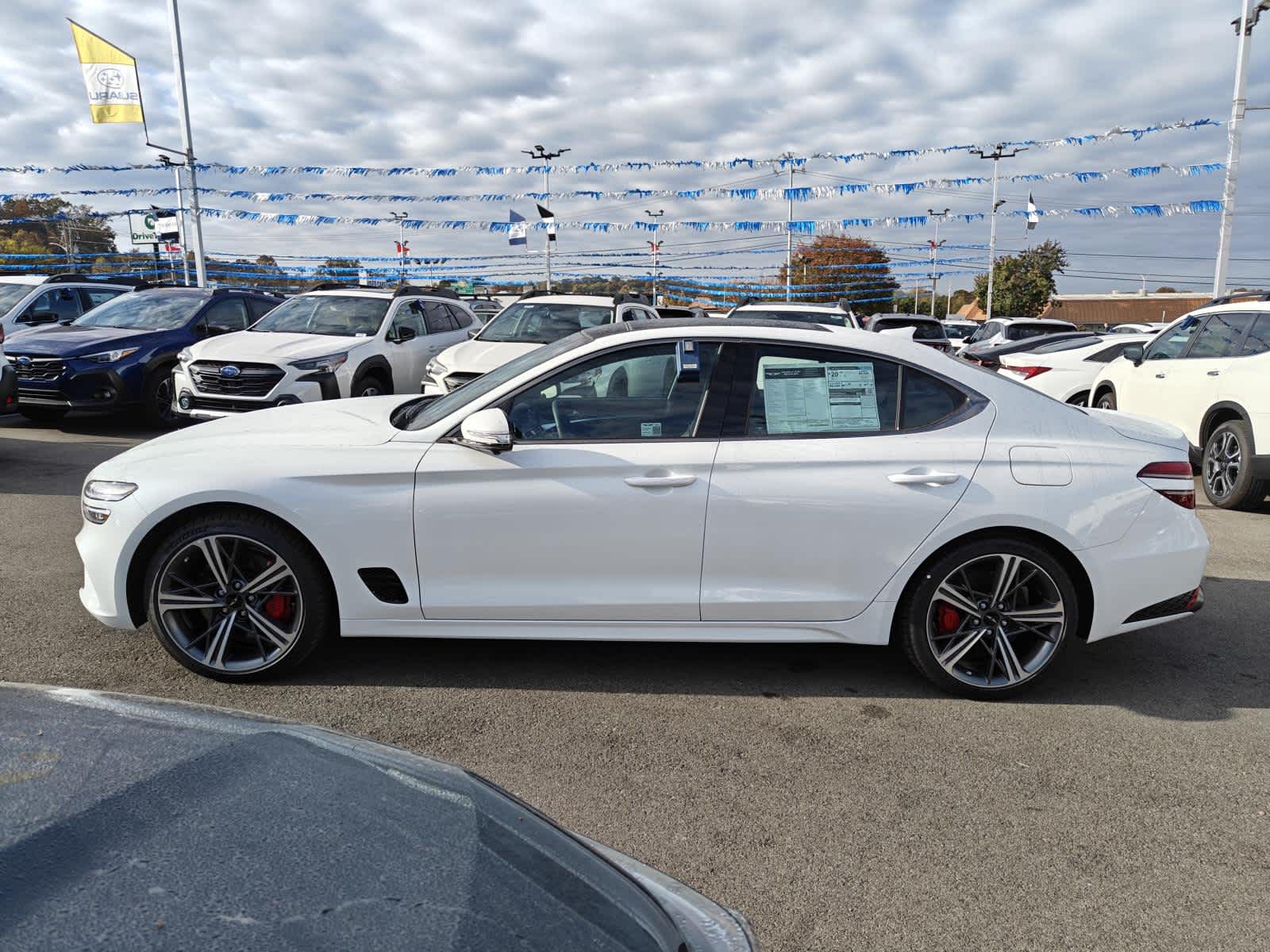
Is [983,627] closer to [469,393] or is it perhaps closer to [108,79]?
[469,393]

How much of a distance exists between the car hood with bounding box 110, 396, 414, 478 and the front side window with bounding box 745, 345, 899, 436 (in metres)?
1.64

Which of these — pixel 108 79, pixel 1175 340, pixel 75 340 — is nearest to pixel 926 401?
pixel 1175 340

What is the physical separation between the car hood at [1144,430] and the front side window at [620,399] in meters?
1.85

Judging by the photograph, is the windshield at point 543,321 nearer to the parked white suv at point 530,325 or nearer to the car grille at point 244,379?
the parked white suv at point 530,325

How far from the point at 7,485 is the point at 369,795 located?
8.03 meters

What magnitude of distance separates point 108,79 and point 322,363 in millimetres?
17431

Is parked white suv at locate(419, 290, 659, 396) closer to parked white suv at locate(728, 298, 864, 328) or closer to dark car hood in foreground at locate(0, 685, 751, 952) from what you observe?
parked white suv at locate(728, 298, 864, 328)

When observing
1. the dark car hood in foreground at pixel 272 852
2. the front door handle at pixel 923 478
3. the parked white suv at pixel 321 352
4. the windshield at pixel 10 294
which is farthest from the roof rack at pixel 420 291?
the dark car hood in foreground at pixel 272 852

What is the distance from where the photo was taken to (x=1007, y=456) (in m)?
3.88

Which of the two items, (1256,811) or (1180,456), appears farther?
(1180,456)

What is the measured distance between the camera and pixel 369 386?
10859mm

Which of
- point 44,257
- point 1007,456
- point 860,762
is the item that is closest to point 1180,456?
point 1007,456

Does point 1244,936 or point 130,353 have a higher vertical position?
point 130,353

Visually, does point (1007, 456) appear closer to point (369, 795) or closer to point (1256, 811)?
point (1256, 811)
